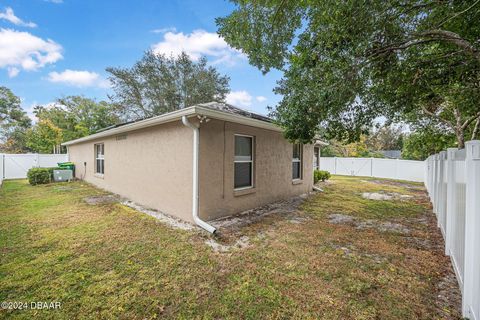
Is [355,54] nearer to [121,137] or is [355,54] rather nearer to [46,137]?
[121,137]

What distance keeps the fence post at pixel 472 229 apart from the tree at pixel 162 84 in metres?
22.8

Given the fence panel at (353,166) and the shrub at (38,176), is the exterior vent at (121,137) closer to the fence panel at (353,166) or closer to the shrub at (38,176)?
the shrub at (38,176)

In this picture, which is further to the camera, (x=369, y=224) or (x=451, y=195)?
(x=369, y=224)

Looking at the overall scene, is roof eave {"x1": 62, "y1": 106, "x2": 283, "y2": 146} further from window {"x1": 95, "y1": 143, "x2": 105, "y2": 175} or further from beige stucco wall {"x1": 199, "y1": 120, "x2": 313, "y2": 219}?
window {"x1": 95, "y1": 143, "x2": 105, "y2": 175}

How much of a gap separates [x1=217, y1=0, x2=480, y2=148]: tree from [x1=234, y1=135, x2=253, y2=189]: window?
164 centimetres

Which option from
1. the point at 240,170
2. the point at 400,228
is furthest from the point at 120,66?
the point at 400,228

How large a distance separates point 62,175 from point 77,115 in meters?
19.3

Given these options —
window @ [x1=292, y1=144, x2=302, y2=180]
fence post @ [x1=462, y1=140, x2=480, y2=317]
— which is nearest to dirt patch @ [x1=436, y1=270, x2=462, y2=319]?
fence post @ [x1=462, y1=140, x2=480, y2=317]

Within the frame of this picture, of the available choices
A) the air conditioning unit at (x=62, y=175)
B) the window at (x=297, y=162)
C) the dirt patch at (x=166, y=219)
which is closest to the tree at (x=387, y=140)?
the window at (x=297, y=162)

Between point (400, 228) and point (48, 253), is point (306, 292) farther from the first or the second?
point (48, 253)

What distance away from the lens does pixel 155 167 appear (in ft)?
21.1

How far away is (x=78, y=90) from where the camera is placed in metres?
28.2

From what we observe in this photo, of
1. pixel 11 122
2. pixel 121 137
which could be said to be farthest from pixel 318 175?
pixel 11 122

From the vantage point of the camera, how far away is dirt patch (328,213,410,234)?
5093 mm
